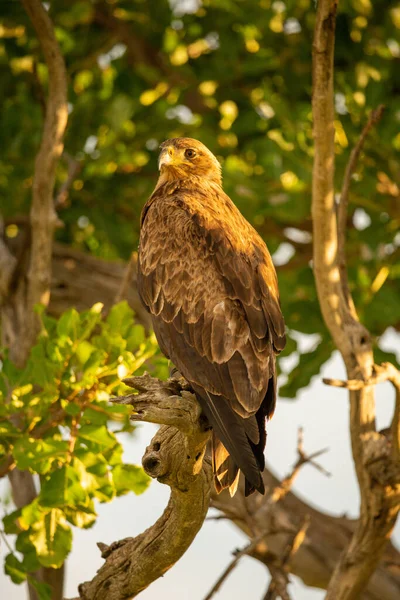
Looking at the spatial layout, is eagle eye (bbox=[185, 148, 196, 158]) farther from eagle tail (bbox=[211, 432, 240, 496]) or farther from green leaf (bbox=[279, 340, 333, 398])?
eagle tail (bbox=[211, 432, 240, 496])

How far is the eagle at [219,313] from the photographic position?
4.54m

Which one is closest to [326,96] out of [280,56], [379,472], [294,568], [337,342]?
[337,342]

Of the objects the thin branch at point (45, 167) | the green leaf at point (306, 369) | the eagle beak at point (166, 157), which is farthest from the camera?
the green leaf at point (306, 369)

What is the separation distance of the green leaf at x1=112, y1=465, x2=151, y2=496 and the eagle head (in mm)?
1887

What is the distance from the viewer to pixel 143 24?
9.29 meters

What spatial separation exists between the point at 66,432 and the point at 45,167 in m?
2.15

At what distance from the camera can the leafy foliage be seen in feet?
17.4

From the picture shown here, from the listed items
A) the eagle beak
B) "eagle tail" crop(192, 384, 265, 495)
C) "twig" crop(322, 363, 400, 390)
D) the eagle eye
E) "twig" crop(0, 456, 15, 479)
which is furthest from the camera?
the eagle eye

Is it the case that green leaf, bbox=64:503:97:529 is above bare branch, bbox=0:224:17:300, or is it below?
below

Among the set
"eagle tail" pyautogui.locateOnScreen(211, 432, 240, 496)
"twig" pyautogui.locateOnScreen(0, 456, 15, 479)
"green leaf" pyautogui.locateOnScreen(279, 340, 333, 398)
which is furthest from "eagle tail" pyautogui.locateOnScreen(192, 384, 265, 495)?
"green leaf" pyautogui.locateOnScreen(279, 340, 333, 398)

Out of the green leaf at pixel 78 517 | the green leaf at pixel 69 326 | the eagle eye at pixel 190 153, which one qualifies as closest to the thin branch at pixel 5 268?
the eagle eye at pixel 190 153

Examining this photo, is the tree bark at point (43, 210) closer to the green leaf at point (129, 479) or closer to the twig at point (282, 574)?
the twig at point (282, 574)

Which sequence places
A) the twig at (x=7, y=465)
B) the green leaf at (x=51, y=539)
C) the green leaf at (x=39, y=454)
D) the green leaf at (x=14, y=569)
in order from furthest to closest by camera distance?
the twig at (x=7, y=465), the green leaf at (x=14, y=569), the green leaf at (x=51, y=539), the green leaf at (x=39, y=454)

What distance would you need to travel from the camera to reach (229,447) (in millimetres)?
4395
